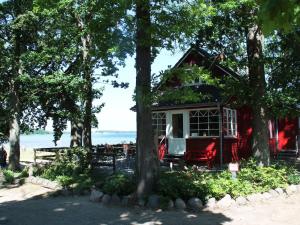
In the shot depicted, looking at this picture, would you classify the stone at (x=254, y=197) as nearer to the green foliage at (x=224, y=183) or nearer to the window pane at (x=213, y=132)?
the green foliage at (x=224, y=183)

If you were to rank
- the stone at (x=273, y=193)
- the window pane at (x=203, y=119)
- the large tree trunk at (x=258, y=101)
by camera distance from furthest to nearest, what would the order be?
the window pane at (x=203, y=119)
the large tree trunk at (x=258, y=101)
the stone at (x=273, y=193)

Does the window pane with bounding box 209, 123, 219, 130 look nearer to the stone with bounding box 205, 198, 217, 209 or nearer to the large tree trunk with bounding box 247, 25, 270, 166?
the large tree trunk with bounding box 247, 25, 270, 166

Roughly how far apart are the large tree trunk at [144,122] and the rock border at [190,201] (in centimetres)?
53

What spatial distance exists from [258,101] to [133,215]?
715cm

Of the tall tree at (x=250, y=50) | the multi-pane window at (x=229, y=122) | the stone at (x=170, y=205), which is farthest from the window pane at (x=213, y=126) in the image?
the stone at (x=170, y=205)

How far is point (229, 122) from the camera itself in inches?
910

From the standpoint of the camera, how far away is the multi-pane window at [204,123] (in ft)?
72.7

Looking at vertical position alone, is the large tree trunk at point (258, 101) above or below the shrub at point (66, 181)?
above

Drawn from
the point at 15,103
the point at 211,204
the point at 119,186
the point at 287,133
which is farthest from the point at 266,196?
the point at 287,133


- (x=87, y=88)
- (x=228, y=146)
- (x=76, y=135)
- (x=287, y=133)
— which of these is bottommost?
(x=228, y=146)

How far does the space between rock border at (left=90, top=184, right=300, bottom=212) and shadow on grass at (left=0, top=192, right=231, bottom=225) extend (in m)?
0.29

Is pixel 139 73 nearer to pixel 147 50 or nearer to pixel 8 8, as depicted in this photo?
pixel 147 50

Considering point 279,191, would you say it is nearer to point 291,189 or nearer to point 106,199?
point 291,189

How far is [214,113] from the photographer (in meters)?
22.1
